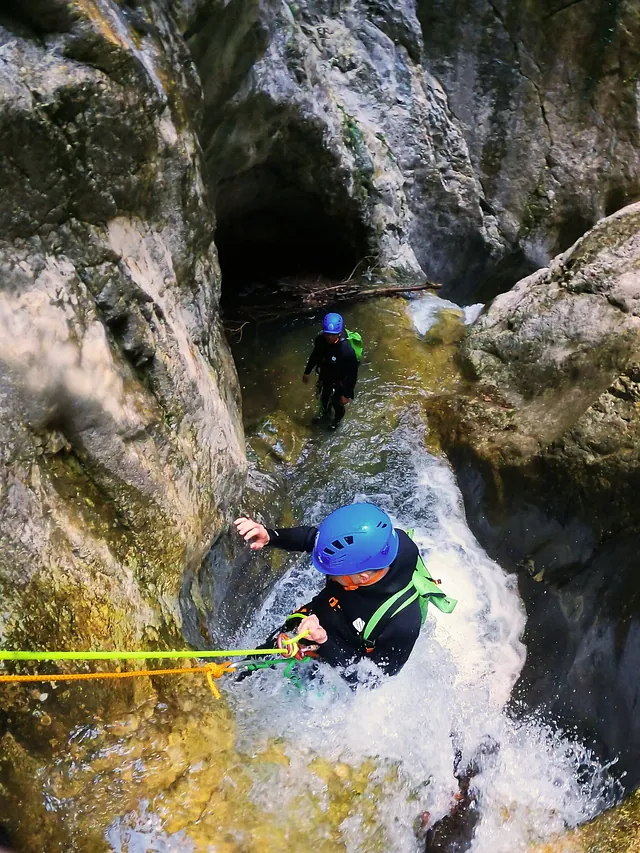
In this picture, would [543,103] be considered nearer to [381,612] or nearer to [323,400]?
[323,400]

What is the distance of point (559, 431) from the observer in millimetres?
5211

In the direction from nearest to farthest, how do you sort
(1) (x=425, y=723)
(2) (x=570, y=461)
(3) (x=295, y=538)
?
(3) (x=295, y=538) → (1) (x=425, y=723) → (2) (x=570, y=461)

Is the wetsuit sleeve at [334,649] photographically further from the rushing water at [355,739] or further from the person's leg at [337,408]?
the person's leg at [337,408]

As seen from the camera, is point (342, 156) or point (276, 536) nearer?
point (276, 536)

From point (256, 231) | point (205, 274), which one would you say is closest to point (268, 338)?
point (256, 231)

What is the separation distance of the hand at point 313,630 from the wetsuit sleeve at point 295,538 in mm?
492

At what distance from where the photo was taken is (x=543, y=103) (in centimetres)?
1062

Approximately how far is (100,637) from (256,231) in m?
7.58

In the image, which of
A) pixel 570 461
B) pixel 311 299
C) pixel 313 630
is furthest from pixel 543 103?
pixel 313 630

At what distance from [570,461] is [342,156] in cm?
556

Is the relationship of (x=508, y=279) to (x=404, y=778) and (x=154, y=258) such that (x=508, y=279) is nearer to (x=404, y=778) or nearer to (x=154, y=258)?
(x=154, y=258)

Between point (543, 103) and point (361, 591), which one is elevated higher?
point (543, 103)

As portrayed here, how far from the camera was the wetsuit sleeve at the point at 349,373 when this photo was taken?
5976 millimetres

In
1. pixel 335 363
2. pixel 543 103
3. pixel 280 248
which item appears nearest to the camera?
pixel 335 363
